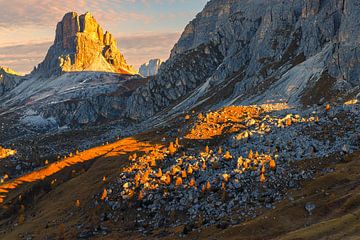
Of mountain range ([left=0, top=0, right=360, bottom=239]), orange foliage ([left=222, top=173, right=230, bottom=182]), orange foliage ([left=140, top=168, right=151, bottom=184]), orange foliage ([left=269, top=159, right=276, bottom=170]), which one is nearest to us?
mountain range ([left=0, top=0, right=360, bottom=239])

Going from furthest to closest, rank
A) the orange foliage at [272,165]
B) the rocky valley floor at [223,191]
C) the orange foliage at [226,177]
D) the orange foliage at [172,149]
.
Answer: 1. the orange foliage at [172,149]
2. the orange foliage at [272,165]
3. the orange foliage at [226,177]
4. the rocky valley floor at [223,191]

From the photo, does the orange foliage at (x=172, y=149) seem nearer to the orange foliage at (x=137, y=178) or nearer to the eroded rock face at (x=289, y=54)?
the orange foliage at (x=137, y=178)

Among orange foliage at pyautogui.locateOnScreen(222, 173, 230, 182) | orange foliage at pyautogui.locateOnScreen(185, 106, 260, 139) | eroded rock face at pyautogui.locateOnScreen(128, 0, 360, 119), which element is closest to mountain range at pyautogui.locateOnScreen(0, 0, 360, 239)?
orange foliage at pyautogui.locateOnScreen(185, 106, 260, 139)

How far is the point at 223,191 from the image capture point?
156ft

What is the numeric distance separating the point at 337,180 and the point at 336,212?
807 cm

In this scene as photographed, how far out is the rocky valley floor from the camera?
132 ft

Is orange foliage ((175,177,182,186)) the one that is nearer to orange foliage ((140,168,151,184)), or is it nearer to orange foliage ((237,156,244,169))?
orange foliage ((140,168,151,184))

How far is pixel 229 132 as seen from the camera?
71312mm

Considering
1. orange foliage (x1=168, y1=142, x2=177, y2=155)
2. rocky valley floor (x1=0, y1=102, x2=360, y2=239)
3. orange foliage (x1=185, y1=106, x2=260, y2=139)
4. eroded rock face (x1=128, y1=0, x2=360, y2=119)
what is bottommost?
rocky valley floor (x1=0, y1=102, x2=360, y2=239)

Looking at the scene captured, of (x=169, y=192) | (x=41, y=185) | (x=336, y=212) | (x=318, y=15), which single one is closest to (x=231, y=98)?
(x=318, y=15)

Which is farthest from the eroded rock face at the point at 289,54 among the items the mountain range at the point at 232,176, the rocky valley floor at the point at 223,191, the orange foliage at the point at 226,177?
the orange foliage at the point at 226,177

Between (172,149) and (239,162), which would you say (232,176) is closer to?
(239,162)

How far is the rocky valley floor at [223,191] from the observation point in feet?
132

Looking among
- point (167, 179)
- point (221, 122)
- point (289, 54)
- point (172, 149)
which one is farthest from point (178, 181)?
point (289, 54)
